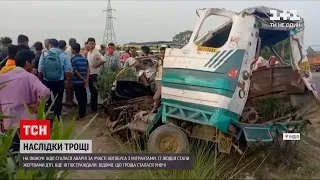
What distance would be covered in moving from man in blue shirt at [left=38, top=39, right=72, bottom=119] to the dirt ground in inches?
34.9

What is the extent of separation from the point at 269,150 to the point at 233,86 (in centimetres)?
146

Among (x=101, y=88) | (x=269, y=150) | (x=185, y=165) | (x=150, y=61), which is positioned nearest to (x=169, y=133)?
(x=185, y=165)

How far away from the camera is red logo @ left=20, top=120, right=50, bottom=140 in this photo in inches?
146

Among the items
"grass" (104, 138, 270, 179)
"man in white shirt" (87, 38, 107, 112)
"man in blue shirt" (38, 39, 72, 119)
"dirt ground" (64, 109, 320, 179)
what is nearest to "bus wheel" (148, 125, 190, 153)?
"grass" (104, 138, 270, 179)

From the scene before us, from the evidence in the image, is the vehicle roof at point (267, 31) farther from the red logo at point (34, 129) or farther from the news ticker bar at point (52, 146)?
the red logo at point (34, 129)

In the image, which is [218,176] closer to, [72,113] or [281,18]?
[281,18]

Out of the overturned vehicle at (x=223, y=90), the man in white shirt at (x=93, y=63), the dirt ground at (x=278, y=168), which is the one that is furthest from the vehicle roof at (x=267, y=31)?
the man in white shirt at (x=93, y=63)

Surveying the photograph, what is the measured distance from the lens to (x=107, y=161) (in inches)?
166

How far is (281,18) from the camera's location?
5.25m

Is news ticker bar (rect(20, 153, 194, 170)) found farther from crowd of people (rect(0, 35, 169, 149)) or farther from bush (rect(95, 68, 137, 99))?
bush (rect(95, 68, 137, 99))

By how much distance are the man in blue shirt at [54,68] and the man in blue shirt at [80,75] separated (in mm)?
442

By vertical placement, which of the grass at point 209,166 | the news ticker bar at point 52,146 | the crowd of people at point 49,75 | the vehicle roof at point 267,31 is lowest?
the grass at point 209,166

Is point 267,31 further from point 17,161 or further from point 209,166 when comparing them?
point 17,161

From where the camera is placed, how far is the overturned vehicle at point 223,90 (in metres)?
4.75
